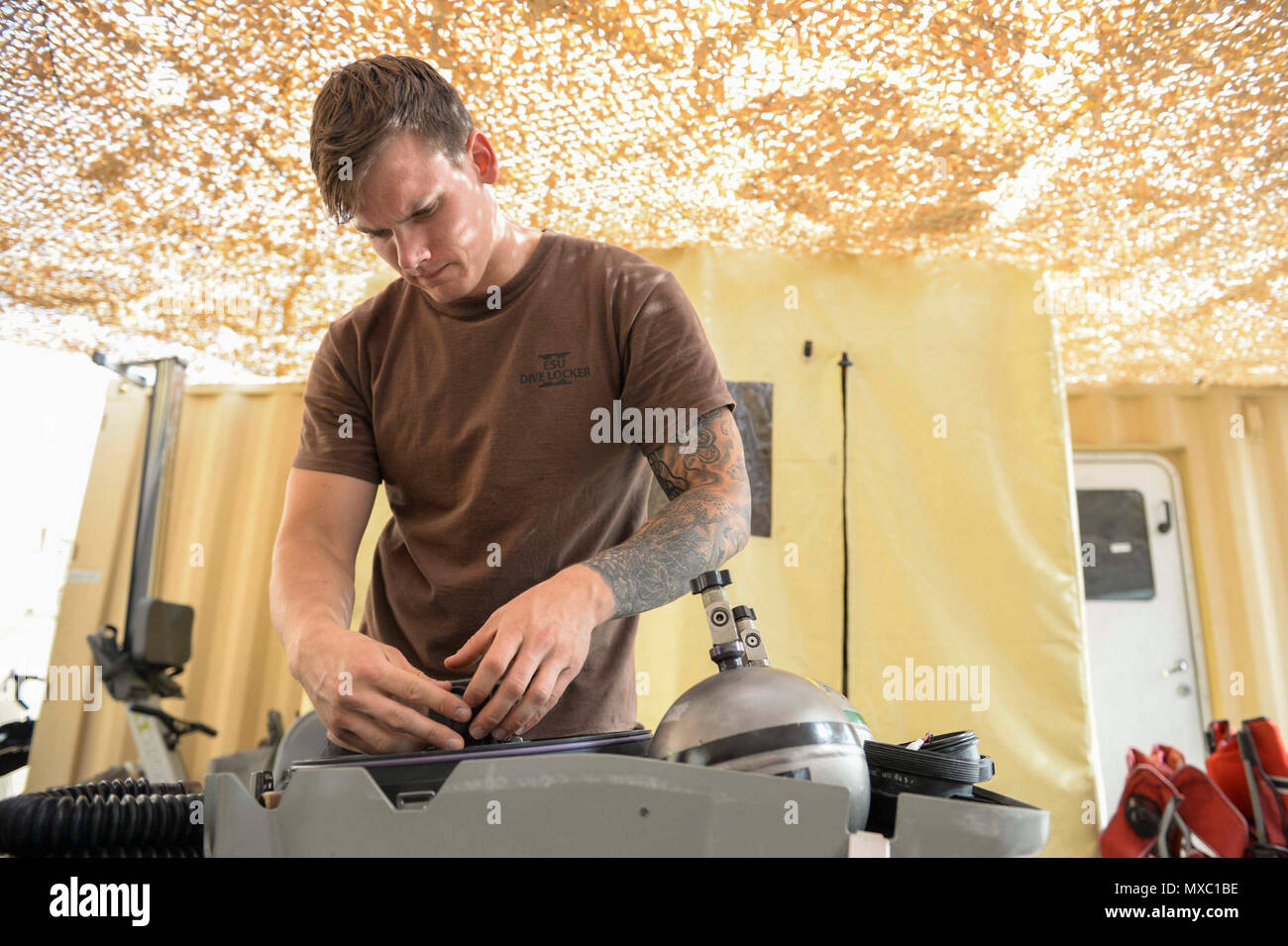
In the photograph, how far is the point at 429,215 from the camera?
1.32 metres

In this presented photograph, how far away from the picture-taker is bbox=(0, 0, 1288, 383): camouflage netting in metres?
2.52

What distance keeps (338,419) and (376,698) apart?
2.29 feet

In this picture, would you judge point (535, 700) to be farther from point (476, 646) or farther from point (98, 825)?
point (98, 825)

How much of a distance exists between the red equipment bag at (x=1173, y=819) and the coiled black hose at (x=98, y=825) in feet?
11.6

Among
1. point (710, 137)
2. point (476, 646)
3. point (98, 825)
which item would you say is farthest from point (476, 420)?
point (710, 137)

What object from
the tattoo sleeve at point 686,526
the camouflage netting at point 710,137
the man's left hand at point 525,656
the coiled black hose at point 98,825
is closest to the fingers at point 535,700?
the man's left hand at point 525,656

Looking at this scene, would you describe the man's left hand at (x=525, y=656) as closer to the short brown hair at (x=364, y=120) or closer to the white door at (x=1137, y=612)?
the short brown hair at (x=364, y=120)

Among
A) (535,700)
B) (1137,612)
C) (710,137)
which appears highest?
(710,137)

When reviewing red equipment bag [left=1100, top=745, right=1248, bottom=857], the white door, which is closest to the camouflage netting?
the white door

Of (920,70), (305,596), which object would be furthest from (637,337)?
(920,70)

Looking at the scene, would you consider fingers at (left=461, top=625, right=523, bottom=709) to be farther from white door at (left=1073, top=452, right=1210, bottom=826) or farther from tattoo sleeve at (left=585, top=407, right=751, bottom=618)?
white door at (left=1073, top=452, right=1210, bottom=826)

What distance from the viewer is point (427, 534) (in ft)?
4.72

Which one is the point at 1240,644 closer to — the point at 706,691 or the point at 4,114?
the point at 706,691

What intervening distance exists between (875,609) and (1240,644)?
277 cm
